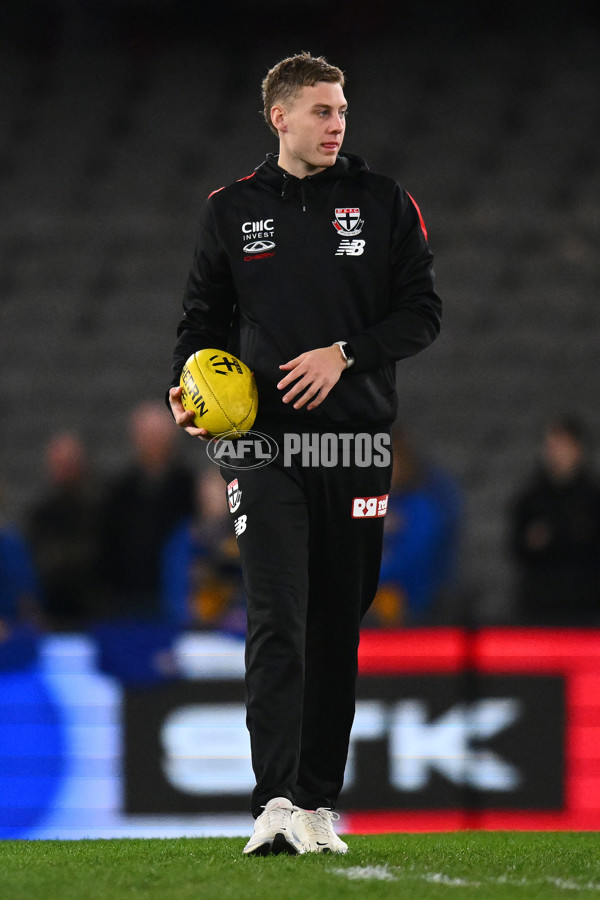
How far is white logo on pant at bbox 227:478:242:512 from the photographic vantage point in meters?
4.08

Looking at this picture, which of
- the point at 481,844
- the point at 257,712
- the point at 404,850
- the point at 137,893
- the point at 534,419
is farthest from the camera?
the point at 534,419

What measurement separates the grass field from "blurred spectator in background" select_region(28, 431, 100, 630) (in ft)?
10.4

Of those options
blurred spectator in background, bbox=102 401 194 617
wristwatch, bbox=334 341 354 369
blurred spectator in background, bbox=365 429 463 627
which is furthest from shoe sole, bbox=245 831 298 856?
blurred spectator in background, bbox=102 401 194 617

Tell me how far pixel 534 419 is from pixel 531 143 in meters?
2.96

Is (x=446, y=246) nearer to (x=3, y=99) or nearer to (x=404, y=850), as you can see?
(x=3, y=99)

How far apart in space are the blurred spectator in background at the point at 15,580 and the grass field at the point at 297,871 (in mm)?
2301

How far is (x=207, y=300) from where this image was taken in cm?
423

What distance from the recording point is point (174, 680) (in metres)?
6.33

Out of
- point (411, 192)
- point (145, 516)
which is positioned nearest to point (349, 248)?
point (145, 516)

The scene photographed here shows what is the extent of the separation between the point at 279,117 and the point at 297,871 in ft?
6.92

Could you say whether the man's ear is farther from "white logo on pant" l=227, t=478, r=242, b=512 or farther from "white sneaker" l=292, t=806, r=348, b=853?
"white sneaker" l=292, t=806, r=348, b=853

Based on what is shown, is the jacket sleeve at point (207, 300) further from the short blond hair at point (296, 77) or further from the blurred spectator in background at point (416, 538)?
the blurred spectator in background at point (416, 538)

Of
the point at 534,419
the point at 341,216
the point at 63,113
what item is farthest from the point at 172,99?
the point at 341,216

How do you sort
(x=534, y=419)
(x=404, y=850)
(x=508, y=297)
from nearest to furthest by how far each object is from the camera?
(x=404, y=850) < (x=534, y=419) < (x=508, y=297)
